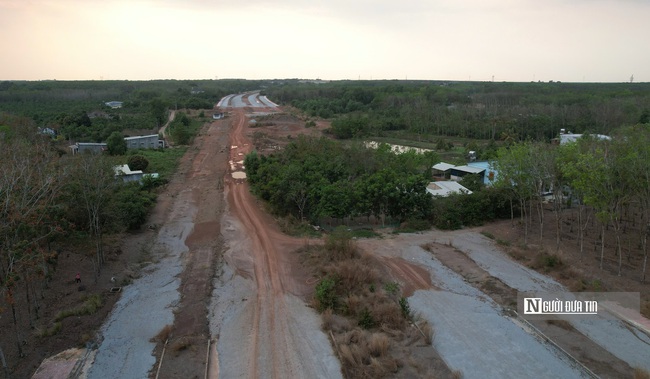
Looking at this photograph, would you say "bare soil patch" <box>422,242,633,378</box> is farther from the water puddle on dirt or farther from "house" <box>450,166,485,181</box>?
the water puddle on dirt

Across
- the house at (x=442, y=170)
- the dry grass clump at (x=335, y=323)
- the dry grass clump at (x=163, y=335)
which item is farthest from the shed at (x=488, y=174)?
the dry grass clump at (x=163, y=335)

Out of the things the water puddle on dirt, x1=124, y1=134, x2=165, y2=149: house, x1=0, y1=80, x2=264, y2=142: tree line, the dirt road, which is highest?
x1=0, y1=80, x2=264, y2=142: tree line

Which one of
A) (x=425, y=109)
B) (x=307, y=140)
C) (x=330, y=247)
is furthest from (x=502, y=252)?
(x=425, y=109)

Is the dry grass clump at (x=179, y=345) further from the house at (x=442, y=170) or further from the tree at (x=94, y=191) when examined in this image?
the house at (x=442, y=170)

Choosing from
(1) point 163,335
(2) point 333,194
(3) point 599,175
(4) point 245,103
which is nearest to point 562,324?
(3) point 599,175

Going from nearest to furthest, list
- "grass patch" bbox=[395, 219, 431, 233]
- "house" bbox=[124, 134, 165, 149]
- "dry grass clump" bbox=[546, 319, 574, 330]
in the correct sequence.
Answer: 1. "dry grass clump" bbox=[546, 319, 574, 330]
2. "grass patch" bbox=[395, 219, 431, 233]
3. "house" bbox=[124, 134, 165, 149]

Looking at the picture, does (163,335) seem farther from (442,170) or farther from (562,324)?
(442,170)

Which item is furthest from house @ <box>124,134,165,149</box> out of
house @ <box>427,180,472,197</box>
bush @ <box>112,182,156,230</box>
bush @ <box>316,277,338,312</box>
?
bush @ <box>316,277,338,312</box>
